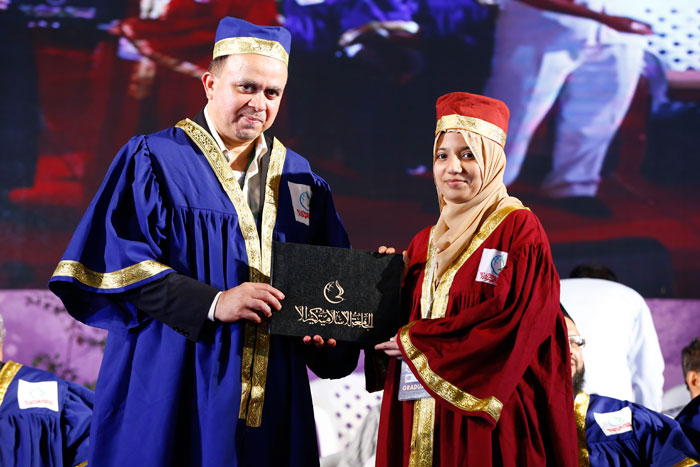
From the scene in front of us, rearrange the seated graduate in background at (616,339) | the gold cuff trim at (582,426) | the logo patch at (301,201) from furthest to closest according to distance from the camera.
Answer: the seated graduate in background at (616,339)
the gold cuff trim at (582,426)
the logo patch at (301,201)

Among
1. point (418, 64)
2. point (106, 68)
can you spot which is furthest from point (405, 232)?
point (106, 68)

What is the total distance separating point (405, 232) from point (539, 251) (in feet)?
10.9

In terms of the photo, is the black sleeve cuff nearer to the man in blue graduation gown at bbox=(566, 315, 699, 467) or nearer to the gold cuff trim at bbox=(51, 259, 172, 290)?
the gold cuff trim at bbox=(51, 259, 172, 290)

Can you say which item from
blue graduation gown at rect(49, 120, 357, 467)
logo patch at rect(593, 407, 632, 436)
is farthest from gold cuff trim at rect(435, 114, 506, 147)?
logo patch at rect(593, 407, 632, 436)

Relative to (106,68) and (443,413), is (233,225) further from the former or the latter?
(106,68)

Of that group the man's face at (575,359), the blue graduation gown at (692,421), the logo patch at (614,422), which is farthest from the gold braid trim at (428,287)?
the blue graduation gown at (692,421)

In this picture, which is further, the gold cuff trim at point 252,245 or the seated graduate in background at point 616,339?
the seated graduate in background at point 616,339

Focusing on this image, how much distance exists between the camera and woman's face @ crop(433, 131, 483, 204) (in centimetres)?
242

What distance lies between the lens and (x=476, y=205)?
2.45 meters

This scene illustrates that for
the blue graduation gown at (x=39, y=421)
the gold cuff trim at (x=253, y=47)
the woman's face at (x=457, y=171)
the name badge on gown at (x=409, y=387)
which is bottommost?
the blue graduation gown at (x=39, y=421)

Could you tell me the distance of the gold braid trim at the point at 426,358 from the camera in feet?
7.06

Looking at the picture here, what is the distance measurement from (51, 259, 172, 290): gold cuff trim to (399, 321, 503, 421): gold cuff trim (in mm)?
779

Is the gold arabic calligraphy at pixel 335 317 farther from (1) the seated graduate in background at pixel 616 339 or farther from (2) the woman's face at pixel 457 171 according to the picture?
(1) the seated graduate in background at pixel 616 339

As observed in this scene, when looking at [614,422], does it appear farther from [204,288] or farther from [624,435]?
[204,288]
